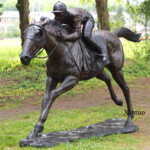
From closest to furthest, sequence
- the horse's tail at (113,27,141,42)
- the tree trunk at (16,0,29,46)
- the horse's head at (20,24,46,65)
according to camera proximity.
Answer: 1. the horse's head at (20,24,46,65)
2. the horse's tail at (113,27,141,42)
3. the tree trunk at (16,0,29,46)

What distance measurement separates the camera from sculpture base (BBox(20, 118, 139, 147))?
5.92 m

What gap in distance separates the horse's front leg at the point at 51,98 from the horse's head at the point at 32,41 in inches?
32.3

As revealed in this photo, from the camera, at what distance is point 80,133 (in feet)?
22.2

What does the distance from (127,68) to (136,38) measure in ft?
29.4

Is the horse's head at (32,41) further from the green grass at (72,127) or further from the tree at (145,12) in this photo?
the tree at (145,12)

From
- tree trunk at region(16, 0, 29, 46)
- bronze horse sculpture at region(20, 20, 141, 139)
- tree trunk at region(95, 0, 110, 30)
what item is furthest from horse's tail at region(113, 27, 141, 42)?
tree trunk at region(16, 0, 29, 46)

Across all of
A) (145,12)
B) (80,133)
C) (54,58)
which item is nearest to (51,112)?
(80,133)

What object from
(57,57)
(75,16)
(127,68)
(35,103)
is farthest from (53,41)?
(127,68)

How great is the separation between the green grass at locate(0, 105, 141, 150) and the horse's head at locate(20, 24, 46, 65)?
5.60ft

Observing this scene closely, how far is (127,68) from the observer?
56.5 feet

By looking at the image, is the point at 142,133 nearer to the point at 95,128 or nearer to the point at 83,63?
the point at 95,128

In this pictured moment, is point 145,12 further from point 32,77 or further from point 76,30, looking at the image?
point 76,30

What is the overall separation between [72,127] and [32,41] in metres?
2.91

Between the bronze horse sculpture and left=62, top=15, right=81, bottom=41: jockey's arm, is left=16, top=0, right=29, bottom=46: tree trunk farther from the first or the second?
left=62, top=15, right=81, bottom=41: jockey's arm
